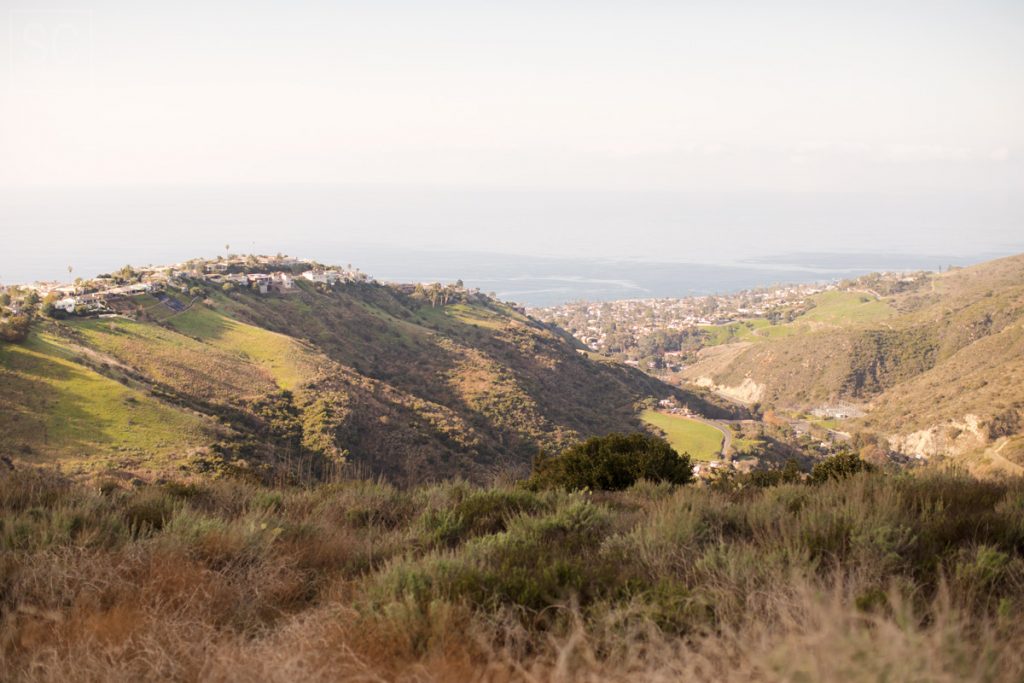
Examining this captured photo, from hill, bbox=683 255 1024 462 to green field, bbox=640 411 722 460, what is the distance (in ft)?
54.2

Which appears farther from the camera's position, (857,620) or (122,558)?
(122,558)

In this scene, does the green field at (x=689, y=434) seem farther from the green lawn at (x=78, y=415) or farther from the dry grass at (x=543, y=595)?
the dry grass at (x=543, y=595)

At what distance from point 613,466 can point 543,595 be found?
891cm

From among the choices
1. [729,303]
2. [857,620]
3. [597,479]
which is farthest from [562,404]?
[729,303]

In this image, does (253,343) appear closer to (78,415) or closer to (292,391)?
(292,391)

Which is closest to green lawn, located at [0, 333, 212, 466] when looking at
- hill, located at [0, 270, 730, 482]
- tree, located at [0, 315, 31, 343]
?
hill, located at [0, 270, 730, 482]

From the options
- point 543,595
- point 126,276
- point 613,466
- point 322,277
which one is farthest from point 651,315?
point 543,595

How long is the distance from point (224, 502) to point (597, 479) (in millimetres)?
6950

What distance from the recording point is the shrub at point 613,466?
38.3 ft

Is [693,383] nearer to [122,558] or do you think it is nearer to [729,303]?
[729,303]

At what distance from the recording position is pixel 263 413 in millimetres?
39062

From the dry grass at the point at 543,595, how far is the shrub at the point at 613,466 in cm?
590

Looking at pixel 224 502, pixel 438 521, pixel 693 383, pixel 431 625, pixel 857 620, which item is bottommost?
pixel 693 383

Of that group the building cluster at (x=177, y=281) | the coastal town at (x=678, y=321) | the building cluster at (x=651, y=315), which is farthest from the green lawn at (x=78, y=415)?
the building cluster at (x=651, y=315)
